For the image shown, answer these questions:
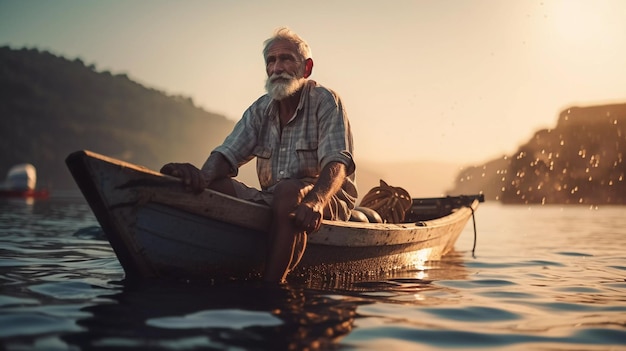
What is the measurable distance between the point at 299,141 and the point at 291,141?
10 centimetres

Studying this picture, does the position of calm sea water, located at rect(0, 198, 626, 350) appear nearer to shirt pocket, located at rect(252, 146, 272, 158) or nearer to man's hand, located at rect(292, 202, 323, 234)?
man's hand, located at rect(292, 202, 323, 234)

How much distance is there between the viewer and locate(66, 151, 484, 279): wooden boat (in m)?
3.55

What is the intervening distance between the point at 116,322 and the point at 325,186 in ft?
6.11

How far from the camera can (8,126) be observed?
394 ft

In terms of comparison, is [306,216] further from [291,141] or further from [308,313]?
[291,141]

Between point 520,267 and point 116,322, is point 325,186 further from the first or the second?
point 520,267

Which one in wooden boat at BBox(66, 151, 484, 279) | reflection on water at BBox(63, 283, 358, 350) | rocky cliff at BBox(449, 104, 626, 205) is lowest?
reflection on water at BBox(63, 283, 358, 350)

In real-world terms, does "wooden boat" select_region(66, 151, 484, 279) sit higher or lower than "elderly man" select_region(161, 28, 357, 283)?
lower

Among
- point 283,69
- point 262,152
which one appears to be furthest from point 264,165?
point 283,69

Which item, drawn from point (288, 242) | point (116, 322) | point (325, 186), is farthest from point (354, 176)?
point (116, 322)

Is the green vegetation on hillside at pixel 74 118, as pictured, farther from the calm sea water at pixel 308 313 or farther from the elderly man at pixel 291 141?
the calm sea water at pixel 308 313

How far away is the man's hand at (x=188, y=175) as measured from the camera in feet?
12.2

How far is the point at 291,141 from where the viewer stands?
4.89 m

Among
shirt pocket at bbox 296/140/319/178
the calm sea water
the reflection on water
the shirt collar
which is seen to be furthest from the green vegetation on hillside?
the reflection on water
